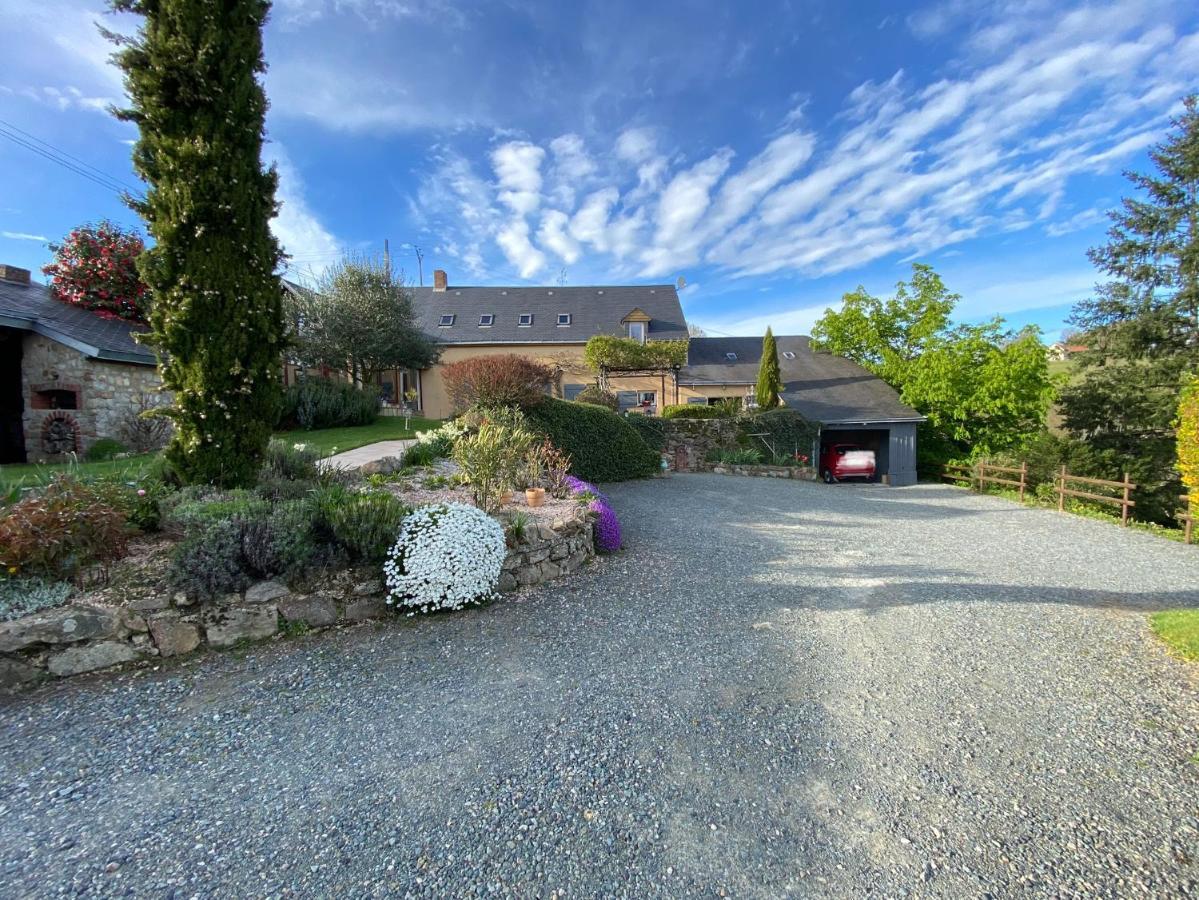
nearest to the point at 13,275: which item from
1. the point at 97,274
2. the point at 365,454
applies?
the point at 97,274

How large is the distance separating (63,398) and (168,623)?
851cm

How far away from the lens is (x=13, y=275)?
372 inches

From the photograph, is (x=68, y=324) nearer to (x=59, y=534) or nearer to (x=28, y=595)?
(x=59, y=534)

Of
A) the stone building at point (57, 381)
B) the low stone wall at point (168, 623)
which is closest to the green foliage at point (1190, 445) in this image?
the low stone wall at point (168, 623)

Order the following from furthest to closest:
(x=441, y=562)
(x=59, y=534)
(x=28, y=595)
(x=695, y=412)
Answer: (x=695, y=412), (x=441, y=562), (x=59, y=534), (x=28, y=595)

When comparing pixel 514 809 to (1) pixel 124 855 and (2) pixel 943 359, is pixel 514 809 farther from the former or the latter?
(2) pixel 943 359

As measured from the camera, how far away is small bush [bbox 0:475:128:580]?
2863 mm

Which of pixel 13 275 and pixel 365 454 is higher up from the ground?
pixel 13 275

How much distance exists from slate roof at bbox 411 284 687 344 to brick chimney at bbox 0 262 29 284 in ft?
37.0

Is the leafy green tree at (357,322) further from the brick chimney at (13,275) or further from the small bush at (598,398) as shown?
the small bush at (598,398)

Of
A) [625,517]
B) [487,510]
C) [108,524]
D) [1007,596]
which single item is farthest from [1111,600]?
[108,524]

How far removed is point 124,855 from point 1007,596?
20.3 ft

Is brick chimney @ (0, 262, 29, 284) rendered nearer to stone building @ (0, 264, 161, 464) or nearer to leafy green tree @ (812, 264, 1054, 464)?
stone building @ (0, 264, 161, 464)

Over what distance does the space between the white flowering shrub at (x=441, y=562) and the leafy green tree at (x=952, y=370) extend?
59.7ft
